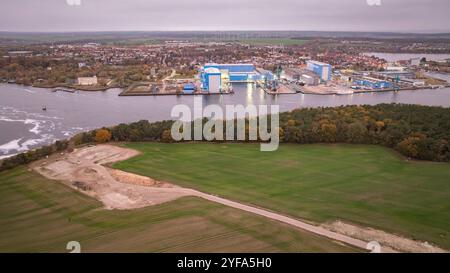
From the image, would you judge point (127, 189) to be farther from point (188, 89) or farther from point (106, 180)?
point (188, 89)

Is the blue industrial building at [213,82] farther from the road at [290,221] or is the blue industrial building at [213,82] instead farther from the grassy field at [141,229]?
the grassy field at [141,229]

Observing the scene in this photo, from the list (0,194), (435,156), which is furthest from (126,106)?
(435,156)

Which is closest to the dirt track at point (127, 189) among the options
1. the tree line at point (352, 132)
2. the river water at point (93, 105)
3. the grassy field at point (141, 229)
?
the grassy field at point (141, 229)

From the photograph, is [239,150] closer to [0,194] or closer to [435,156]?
[435,156]

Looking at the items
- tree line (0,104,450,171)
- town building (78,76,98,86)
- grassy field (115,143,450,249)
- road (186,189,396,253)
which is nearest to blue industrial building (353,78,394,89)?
tree line (0,104,450,171)

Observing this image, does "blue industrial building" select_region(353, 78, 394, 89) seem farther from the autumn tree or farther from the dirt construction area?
the dirt construction area

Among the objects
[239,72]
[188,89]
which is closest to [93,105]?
[188,89]
